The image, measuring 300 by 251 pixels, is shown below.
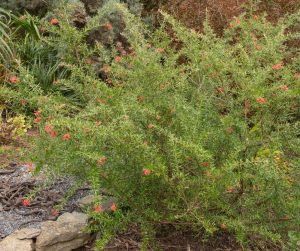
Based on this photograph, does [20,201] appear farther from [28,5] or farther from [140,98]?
[28,5]

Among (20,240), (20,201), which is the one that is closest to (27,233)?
(20,240)

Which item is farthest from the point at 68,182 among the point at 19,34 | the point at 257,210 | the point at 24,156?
the point at 19,34

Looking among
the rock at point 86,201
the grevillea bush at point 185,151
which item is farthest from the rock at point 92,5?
the rock at point 86,201

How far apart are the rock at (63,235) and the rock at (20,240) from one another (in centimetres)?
5

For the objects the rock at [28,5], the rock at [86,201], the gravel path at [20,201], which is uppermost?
the rock at [28,5]

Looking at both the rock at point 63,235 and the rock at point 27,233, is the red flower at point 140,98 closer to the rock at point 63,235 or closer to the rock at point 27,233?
the rock at point 63,235

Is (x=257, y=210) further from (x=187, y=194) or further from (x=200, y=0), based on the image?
(x=200, y=0)

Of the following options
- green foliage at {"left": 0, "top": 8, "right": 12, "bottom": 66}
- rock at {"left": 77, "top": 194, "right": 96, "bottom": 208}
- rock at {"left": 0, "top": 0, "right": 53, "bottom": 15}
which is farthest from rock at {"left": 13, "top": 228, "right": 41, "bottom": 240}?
rock at {"left": 0, "top": 0, "right": 53, "bottom": 15}

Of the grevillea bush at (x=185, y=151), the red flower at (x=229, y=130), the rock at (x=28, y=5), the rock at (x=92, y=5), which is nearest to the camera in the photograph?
the grevillea bush at (x=185, y=151)

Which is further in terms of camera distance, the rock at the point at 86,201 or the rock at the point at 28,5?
the rock at the point at 28,5

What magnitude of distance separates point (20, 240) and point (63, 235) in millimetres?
275

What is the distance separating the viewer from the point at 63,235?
11.5 feet

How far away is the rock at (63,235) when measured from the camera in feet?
11.4

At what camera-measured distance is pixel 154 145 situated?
10.4ft
